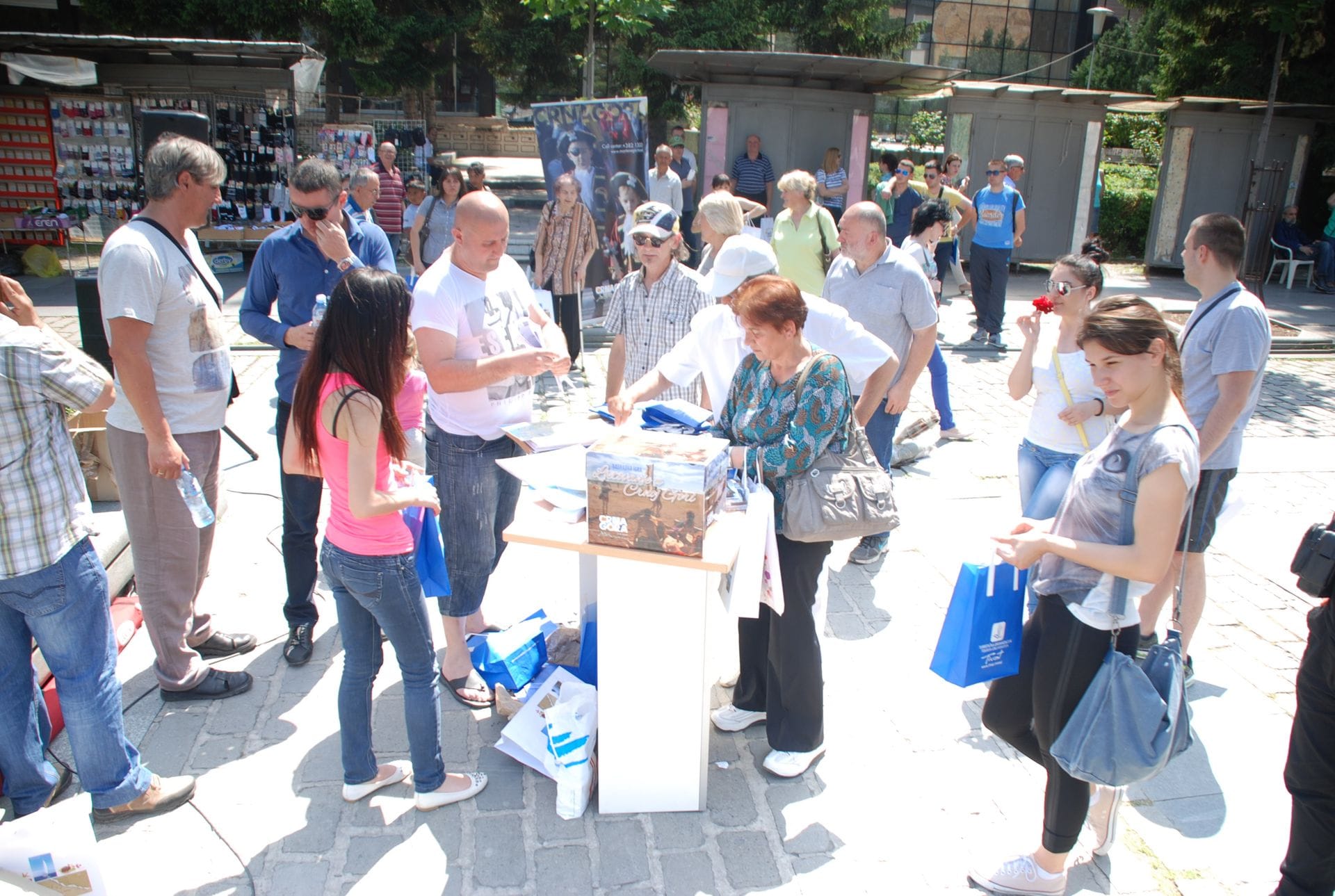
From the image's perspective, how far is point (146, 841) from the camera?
2.95m

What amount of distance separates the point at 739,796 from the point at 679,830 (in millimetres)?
282

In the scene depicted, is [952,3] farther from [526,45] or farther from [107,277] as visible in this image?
[107,277]

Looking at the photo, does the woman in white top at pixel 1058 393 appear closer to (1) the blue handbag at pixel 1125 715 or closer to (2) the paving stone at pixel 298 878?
(1) the blue handbag at pixel 1125 715

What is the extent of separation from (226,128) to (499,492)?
1289cm

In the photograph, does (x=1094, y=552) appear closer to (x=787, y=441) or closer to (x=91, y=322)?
(x=787, y=441)

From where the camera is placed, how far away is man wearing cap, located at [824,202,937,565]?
4.63 meters

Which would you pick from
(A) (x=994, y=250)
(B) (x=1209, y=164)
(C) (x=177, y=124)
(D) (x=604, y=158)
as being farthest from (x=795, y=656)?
(B) (x=1209, y=164)

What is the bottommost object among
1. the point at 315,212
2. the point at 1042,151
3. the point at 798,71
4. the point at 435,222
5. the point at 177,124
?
the point at 435,222

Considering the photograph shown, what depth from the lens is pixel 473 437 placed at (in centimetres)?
359

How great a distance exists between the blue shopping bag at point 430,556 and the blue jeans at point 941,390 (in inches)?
176

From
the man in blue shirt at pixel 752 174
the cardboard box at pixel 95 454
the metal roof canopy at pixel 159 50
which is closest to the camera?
the cardboard box at pixel 95 454

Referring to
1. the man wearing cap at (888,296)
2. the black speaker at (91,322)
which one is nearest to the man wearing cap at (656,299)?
the man wearing cap at (888,296)

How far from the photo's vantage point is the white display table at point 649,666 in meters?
2.83

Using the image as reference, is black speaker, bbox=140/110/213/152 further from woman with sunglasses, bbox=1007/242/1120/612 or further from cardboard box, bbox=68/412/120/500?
woman with sunglasses, bbox=1007/242/1120/612
